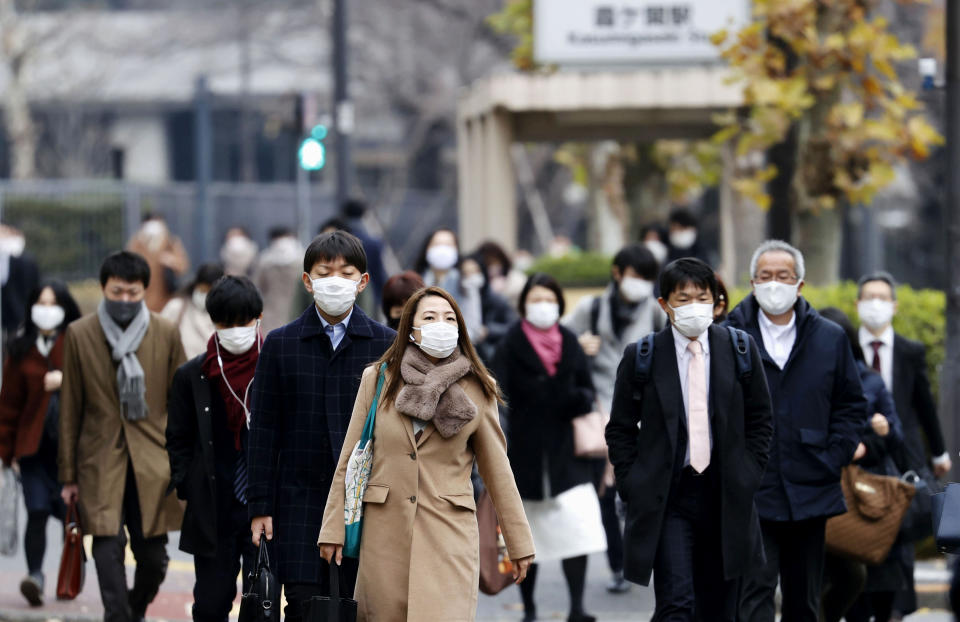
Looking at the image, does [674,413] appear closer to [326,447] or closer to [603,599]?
[326,447]

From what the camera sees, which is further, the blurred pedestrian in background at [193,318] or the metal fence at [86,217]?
the metal fence at [86,217]

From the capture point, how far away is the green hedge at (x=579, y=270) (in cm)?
1841

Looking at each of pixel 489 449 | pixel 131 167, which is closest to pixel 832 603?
pixel 489 449

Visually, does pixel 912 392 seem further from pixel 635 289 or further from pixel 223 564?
pixel 223 564

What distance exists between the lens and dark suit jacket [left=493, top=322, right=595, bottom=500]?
350 inches

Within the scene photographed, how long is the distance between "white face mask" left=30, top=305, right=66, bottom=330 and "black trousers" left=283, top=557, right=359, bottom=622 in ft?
10.2

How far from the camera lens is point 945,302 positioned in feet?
35.6

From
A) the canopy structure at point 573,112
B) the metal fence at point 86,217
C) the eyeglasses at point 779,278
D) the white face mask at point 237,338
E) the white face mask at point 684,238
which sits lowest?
the white face mask at point 237,338

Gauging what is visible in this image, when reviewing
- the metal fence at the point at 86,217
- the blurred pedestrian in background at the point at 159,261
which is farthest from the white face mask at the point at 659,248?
the metal fence at the point at 86,217

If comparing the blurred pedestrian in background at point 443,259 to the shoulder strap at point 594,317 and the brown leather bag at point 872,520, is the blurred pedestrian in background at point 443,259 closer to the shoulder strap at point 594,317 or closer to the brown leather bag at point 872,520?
the shoulder strap at point 594,317

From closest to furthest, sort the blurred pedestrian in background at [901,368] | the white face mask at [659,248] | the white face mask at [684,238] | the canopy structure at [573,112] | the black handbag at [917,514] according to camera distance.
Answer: the black handbag at [917,514]
the blurred pedestrian in background at [901,368]
the white face mask at [684,238]
the white face mask at [659,248]
the canopy structure at [573,112]

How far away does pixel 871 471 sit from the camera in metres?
8.28

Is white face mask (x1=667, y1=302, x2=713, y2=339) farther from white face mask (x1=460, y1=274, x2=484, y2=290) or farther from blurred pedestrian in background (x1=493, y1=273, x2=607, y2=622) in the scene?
white face mask (x1=460, y1=274, x2=484, y2=290)

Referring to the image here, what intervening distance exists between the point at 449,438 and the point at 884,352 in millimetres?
3525
